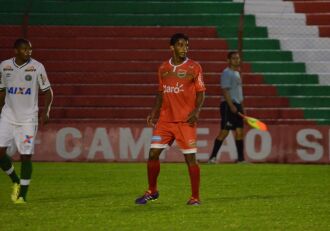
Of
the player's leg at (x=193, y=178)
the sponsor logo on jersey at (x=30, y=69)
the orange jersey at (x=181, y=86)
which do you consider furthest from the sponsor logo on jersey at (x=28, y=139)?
the player's leg at (x=193, y=178)

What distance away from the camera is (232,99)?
17.3 meters

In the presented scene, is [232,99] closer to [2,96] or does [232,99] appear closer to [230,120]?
[230,120]

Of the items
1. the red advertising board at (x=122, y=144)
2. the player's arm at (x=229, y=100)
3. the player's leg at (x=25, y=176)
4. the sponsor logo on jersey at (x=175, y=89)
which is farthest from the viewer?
the red advertising board at (x=122, y=144)

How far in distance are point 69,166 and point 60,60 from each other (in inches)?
147

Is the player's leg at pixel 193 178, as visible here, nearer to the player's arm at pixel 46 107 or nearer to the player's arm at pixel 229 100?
the player's arm at pixel 46 107

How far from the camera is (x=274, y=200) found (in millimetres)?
10695

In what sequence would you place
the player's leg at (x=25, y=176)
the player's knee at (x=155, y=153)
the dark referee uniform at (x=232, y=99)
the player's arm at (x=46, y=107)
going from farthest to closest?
the dark referee uniform at (x=232, y=99) < the player's arm at (x=46, y=107) < the player's leg at (x=25, y=176) < the player's knee at (x=155, y=153)

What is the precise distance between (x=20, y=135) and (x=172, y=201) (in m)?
1.86

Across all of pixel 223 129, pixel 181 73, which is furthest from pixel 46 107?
pixel 223 129

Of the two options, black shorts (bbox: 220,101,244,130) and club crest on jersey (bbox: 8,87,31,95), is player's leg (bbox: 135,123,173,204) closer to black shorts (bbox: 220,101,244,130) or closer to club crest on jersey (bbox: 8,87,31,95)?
club crest on jersey (bbox: 8,87,31,95)

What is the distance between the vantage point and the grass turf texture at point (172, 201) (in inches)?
335

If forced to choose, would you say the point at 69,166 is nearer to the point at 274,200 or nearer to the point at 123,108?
the point at 123,108

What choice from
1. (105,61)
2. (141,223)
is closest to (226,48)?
(105,61)

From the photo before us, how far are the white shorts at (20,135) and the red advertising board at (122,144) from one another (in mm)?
7142
